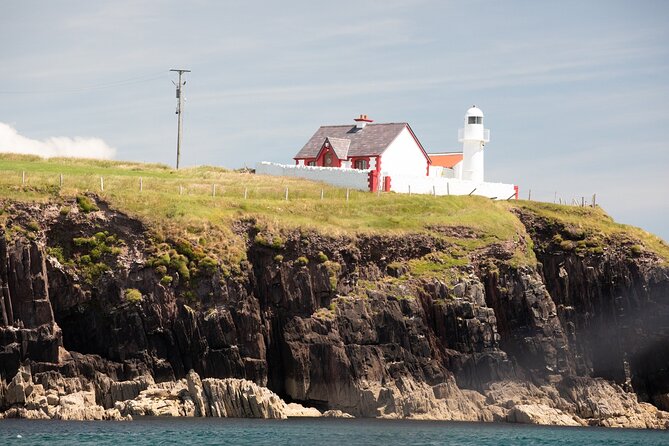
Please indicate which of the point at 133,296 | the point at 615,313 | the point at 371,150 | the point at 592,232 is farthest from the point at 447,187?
the point at 133,296

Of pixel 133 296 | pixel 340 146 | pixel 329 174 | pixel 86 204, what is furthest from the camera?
pixel 340 146

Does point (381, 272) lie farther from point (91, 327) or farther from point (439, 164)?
point (439, 164)

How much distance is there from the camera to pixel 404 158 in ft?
390

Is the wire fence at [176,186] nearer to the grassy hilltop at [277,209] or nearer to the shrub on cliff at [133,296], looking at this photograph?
the grassy hilltop at [277,209]

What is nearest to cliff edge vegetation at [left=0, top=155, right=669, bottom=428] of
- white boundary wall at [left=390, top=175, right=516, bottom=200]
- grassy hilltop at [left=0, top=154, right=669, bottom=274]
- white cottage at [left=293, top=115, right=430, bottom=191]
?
grassy hilltop at [left=0, top=154, right=669, bottom=274]

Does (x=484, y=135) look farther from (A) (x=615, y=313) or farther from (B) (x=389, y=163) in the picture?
(A) (x=615, y=313)

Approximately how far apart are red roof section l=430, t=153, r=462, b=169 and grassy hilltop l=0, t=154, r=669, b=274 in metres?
12.6

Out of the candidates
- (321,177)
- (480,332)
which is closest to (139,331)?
(480,332)

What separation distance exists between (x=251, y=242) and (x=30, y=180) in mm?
16063

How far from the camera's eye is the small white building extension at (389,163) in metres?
114

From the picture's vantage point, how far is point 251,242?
306ft

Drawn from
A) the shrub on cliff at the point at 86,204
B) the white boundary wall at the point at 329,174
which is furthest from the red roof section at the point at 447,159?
the shrub on cliff at the point at 86,204

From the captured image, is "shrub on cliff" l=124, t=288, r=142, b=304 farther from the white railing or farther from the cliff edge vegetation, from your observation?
the white railing

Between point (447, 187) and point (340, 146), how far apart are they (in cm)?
1095
